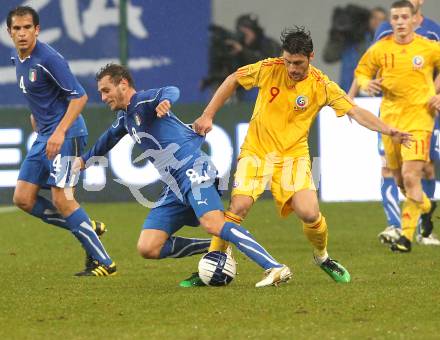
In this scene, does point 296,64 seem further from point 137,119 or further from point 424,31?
point 424,31

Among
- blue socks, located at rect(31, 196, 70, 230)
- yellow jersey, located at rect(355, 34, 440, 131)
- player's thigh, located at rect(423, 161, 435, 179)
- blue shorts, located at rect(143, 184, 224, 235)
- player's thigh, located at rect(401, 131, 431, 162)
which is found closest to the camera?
blue shorts, located at rect(143, 184, 224, 235)

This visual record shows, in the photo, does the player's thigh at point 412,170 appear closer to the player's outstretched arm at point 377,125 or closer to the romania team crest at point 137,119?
the player's outstretched arm at point 377,125

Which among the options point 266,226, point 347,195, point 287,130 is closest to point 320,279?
point 287,130

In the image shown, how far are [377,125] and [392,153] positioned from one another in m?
3.04

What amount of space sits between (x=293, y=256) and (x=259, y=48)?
6634 millimetres

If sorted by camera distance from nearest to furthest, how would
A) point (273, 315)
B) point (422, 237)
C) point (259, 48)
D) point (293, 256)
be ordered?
point (273, 315), point (293, 256), point (422, 237), point (259, 48)

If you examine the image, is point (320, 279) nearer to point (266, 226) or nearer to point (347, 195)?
point (266, 226)

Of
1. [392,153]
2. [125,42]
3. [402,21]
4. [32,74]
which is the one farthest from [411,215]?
[125,42]

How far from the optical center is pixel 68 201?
9867 millimetres

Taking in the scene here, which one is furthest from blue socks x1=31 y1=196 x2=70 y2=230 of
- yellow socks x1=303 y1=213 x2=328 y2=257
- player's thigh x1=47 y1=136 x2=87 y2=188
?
yellow socks x1=303 y1=213 x2=328 y2=257

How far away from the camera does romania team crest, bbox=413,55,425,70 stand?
39.0ft

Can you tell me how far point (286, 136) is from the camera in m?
9.25

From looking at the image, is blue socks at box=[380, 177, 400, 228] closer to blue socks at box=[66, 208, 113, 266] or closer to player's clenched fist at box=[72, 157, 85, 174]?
blue socks at box=[66, 208, 113, 266]

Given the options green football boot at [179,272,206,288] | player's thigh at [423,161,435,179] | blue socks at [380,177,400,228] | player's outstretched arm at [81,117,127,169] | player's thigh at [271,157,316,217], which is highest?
player's outstretched arm at [81,117,127,169]
